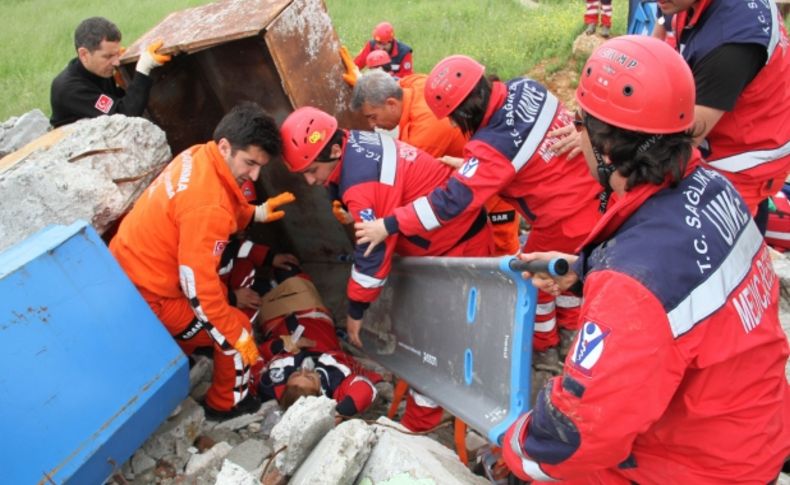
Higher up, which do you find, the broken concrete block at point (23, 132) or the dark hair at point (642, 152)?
the dark hair at point (642, 152)

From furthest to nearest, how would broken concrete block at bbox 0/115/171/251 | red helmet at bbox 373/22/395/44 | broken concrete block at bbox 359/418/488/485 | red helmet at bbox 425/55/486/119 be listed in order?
red helmet at bbox 373/22/395/44 < broken concrete block at bbox 0/115/171/251 < red helmet at bbox 425/55/486/119 < broken concrete block at bbox 359/418/488/485

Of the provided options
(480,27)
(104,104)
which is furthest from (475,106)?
(480,27)

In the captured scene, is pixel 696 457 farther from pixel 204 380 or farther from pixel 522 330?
pixel 204 380

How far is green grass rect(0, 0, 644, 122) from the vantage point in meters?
10.0

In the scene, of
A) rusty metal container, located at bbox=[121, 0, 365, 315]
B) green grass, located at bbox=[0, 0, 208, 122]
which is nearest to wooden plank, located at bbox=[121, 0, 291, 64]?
rusty metal container, located at bbox=[121, 0, 365, 315]

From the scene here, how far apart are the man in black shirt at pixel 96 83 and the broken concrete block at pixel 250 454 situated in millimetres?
2232

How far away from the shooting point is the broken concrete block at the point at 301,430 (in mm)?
2846

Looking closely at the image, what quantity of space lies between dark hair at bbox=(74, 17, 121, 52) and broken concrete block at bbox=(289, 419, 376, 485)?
125 inches

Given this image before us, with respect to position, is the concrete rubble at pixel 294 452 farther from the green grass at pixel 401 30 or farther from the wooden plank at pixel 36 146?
the green grass at pixel 401 30

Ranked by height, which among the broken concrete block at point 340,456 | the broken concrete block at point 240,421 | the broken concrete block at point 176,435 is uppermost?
the broken concrete block at point 340,456

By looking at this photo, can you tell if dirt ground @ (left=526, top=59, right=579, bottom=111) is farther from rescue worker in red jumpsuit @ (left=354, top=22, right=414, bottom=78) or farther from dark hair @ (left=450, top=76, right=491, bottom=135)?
dark hair @ (left=450, top=76, right=491, bottom=135)

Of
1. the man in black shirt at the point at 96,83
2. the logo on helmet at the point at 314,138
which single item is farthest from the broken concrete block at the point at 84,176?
the logo on helmet at the point at 314,138

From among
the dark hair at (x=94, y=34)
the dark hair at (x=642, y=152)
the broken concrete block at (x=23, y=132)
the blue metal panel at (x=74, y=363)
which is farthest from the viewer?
the broken concrete block at (x=23, y=132)

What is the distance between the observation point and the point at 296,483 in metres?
2.71
